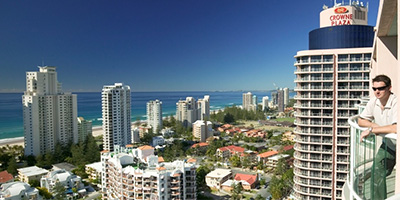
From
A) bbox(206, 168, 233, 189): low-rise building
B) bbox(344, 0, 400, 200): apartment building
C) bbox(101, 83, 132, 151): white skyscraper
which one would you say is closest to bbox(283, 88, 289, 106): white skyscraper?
bbox(101, 83, 132, 151): white skyscraper

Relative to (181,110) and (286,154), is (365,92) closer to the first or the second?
(286,154)

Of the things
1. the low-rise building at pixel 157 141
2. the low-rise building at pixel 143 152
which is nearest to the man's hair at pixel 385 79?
the low-rise building at pixel 143 152

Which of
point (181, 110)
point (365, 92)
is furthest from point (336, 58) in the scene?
point (181, 110)

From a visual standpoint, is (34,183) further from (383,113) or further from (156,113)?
(156,113)

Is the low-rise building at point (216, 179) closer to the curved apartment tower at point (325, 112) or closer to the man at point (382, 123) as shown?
the curved apartment tower at point (325, 112)

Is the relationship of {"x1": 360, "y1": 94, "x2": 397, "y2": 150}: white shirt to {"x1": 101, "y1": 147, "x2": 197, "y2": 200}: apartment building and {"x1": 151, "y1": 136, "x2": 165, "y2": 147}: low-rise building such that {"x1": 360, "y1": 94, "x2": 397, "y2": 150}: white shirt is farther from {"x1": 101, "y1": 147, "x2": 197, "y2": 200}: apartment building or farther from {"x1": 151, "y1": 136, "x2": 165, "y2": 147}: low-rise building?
{"x1": 151, "y1": 136, "x2": 165, "y2": 147}: low-rise building

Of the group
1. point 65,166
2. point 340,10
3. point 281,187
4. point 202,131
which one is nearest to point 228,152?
point 202,131
